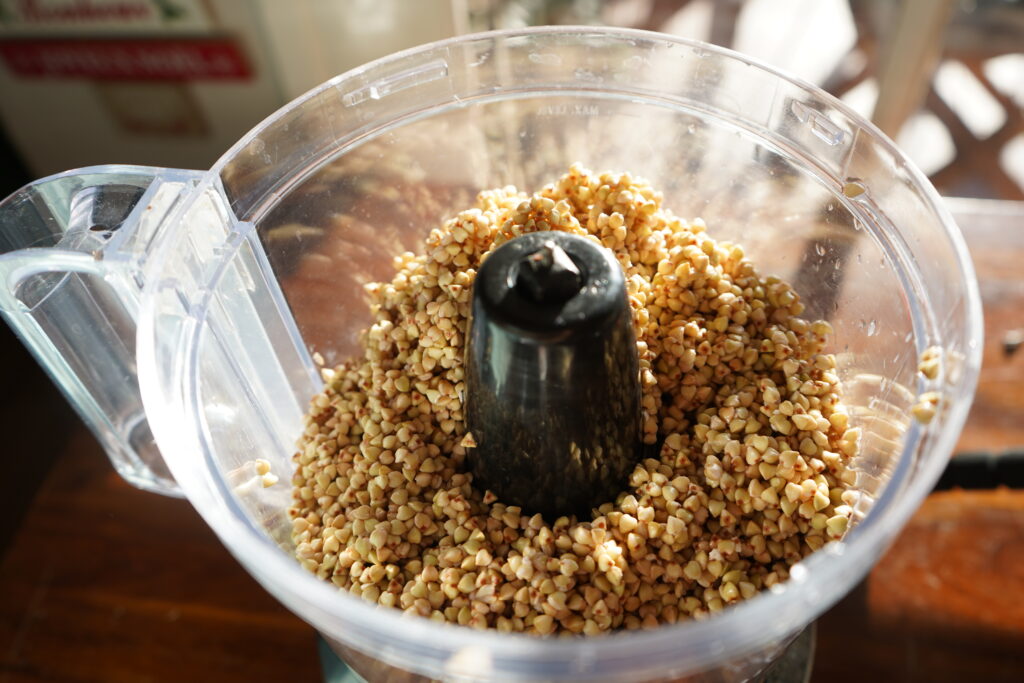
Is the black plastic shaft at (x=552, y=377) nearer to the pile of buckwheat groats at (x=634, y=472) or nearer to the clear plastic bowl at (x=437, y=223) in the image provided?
the pile of buckwheat groats at (x=634, y=472)

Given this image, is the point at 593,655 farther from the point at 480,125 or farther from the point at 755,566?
the point at 480,125

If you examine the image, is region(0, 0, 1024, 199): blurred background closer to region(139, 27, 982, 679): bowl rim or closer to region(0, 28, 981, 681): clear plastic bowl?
region(0, 28, 981, 681): clear plastic bowl

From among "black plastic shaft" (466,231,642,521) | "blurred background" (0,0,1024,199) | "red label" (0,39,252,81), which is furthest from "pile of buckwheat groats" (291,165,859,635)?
"red label" (0,39,252,81)

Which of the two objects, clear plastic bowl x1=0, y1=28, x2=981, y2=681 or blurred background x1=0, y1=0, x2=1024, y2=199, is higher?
clear plastic bowl x1=0, y1=28, x2=981, y2=681

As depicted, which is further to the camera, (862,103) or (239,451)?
(862,103)

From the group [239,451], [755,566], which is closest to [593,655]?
[755,566]

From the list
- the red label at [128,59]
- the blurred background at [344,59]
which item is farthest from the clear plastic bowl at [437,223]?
the red label at [128,59]
